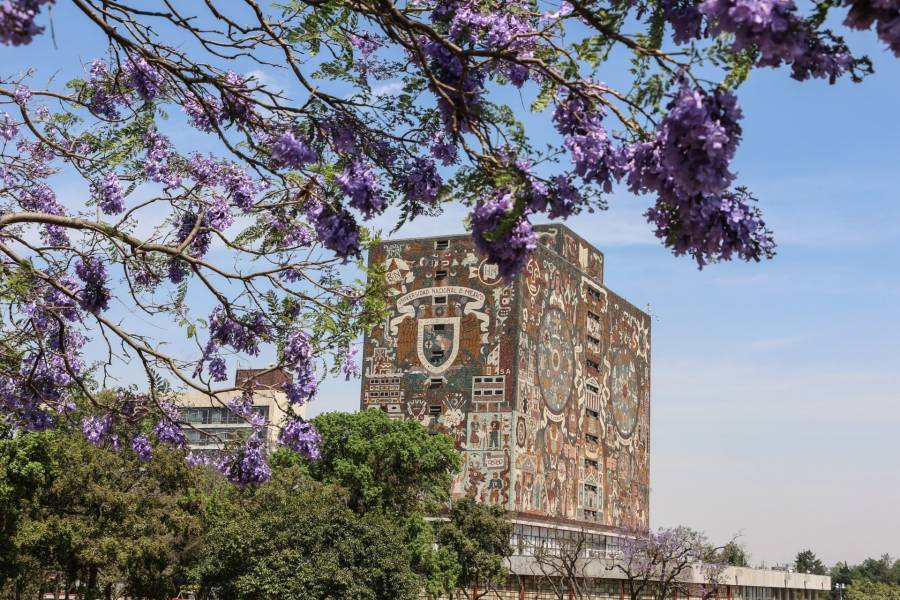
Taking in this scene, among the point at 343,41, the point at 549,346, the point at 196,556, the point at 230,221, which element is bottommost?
the point at 196,556

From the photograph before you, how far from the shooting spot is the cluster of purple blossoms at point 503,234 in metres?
5.34

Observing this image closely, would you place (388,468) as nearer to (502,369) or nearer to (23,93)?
(502,369)

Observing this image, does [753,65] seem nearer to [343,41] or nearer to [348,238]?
[348,238]

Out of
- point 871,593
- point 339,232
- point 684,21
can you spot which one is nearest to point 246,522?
point 339,232

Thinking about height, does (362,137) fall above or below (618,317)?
below

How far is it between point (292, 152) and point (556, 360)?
49.5 metres

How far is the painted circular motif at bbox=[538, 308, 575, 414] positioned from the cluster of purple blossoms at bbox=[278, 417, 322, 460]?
45165 millimetres

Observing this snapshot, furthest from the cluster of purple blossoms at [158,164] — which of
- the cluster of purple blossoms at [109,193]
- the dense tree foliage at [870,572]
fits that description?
the dense tree foliage at [870,572]

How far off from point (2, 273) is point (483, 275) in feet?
148

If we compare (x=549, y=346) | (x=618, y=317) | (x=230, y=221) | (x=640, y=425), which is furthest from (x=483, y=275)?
(x=230, y=221)

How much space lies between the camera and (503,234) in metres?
5.31

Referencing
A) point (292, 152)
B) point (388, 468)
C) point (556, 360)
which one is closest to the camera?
point (292, 152)

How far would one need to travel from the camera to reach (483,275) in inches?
2106

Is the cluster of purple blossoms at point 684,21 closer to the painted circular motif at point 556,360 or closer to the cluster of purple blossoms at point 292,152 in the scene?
the cluster of purple blossoms at point 292,152
